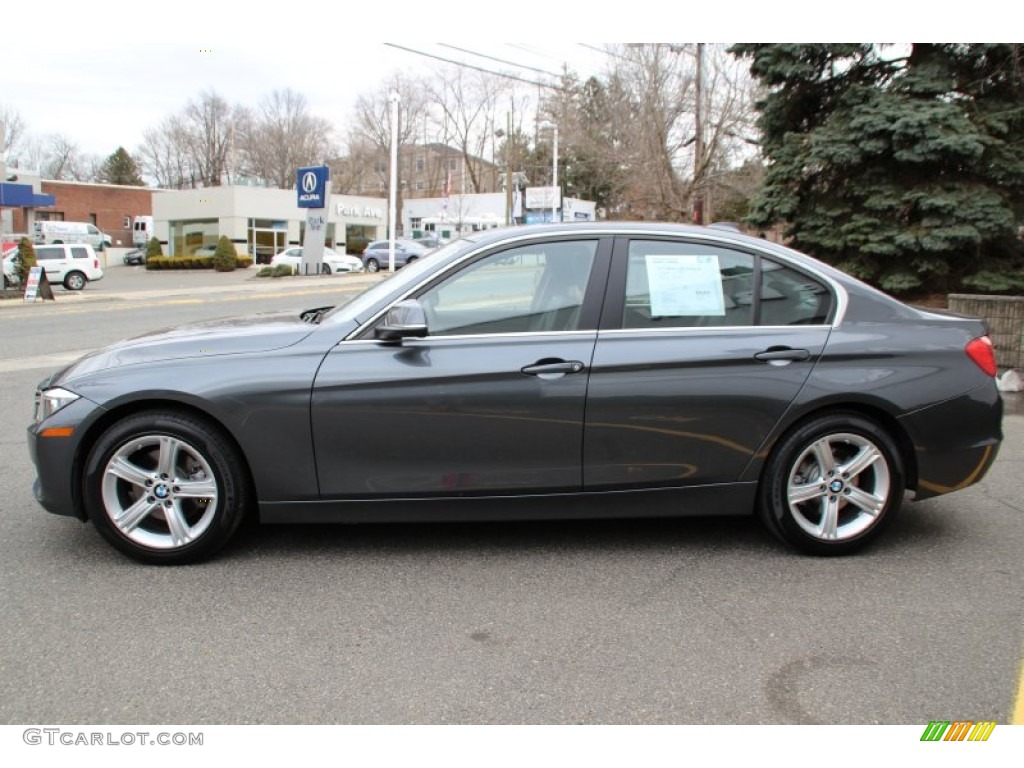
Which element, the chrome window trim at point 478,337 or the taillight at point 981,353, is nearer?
the chrome window trim at point 478,337

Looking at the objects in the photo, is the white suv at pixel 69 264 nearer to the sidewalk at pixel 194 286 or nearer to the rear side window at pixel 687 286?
the sidewalk at pixel 194 286

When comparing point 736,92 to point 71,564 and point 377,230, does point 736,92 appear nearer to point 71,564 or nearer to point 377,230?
point 71,564

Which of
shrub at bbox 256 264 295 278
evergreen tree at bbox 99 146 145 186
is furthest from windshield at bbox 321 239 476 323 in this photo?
evergreen tree at bbox 99 146 145 186

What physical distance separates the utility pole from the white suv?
72.1ft

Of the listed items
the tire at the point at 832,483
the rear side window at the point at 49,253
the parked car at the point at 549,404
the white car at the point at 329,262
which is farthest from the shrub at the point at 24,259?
the tire at the point at 832,483

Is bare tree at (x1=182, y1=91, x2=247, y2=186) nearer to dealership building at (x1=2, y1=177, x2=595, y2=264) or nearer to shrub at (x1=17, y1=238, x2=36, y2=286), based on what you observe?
dealership building at (x1=2, y1=177, x2=595, y2=264)

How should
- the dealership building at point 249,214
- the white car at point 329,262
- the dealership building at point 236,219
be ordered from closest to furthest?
the white car at point 329,262, the dealership building at point 236,219, the dealership building at point 249,214

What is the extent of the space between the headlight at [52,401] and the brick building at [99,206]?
67.0 m

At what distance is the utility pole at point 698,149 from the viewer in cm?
2547

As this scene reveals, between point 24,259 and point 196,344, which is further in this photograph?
point 24,259

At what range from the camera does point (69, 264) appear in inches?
1176

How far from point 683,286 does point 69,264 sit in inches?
1220

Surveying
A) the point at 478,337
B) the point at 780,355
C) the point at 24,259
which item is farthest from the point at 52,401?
the point at 24,259

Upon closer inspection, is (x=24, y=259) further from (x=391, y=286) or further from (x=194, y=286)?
(x=391, y=286)
